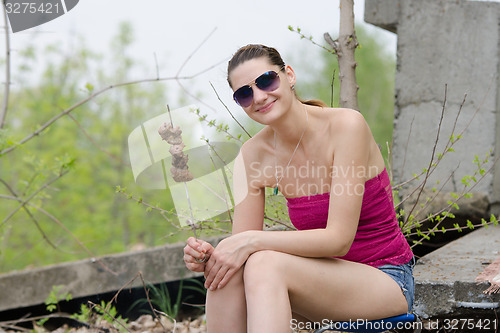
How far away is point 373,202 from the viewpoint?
2.23 m

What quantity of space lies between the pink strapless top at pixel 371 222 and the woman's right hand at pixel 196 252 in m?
0.44

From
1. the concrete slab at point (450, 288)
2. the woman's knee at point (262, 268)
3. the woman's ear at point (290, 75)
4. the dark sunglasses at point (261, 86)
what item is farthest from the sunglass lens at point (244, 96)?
the concrete slab at point (450, 288)

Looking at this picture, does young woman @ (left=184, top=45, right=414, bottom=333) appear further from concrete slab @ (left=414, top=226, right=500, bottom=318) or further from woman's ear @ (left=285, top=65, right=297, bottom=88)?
concrete slab @ (left=414, top=226, right=500, bottom=318)

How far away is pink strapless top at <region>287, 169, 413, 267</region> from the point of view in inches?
87.4

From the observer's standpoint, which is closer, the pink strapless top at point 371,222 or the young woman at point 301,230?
the young woman at point 301,230

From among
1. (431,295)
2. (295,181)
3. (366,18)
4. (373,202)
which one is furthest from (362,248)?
(366,18)

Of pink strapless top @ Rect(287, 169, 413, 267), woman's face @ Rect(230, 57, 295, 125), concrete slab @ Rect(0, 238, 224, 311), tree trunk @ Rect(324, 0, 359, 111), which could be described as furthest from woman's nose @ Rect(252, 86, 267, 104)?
concrete slab @ Rect(0, 238, 224, 311)

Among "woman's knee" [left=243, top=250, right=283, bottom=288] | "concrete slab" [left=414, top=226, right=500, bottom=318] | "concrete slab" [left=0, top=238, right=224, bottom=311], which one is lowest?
"concrete slab" [left=0, top=238, right=224, bottom=311]

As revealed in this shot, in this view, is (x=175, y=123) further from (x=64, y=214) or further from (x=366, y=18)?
(x=64, y=214)

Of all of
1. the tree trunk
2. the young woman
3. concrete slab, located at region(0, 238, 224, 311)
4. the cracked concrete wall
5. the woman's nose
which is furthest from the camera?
concrete slab, located at region(0, 238, 224, 311)

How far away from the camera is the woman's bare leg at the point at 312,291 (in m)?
1.87

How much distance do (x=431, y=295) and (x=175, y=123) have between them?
1.49 m

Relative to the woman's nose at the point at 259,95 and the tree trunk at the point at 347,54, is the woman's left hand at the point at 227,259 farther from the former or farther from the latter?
the tree trunk at the point at 347,54

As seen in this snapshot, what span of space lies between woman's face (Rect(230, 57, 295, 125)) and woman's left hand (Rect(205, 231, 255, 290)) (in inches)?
17.9
